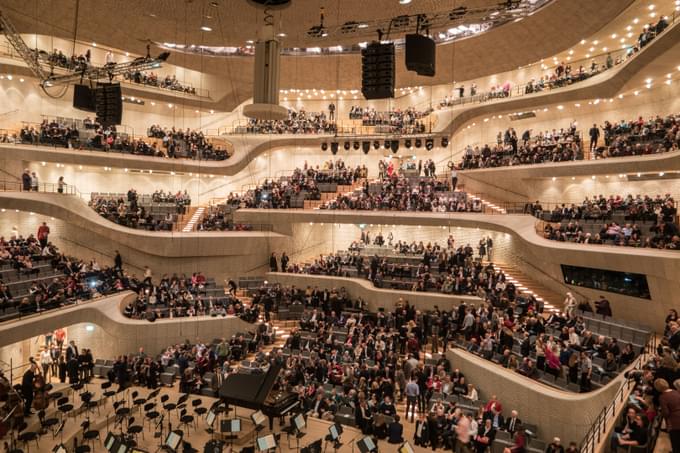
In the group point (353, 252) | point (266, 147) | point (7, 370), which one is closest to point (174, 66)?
point (266, 147)

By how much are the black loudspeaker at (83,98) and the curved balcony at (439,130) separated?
246 inches

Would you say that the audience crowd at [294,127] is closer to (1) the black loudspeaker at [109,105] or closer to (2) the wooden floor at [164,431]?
(1) the black loudspeaker at [109,105]

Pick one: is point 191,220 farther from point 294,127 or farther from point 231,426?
point 231,426

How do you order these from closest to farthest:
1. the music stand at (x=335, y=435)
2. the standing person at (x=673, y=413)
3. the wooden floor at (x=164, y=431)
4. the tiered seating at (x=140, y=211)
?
the standing person at (x=673, y=413) < the music stand at (x=335, y=435) < the wooden floor at (x=164, y=431) < the tiered seating at (x=140, y=211)

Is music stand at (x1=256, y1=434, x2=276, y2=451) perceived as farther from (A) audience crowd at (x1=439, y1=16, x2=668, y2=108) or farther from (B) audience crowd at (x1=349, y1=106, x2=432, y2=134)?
(B) audience crowd at (x1=349, y1=106, x2=432, y2=134)

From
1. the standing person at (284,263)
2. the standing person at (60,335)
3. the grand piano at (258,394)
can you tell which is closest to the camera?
the grand piano at (258,394)

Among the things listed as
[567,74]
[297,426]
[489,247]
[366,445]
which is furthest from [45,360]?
[567,74]

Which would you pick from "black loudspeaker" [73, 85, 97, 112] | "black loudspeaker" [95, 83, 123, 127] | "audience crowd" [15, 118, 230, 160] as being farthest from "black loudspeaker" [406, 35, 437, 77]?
"audience crowd" [15, 118, 230, 160]

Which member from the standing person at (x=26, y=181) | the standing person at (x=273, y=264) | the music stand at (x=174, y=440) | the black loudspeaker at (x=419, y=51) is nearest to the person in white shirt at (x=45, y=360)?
the standing person at (x=26, y=181)

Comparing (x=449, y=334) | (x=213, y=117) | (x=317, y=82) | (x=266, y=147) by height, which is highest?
(x=317, y=82)

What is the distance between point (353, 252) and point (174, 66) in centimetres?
1627

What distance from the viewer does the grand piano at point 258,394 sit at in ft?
30.9

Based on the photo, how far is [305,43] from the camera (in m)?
18.7

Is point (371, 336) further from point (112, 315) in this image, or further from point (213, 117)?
point (213, 117)
